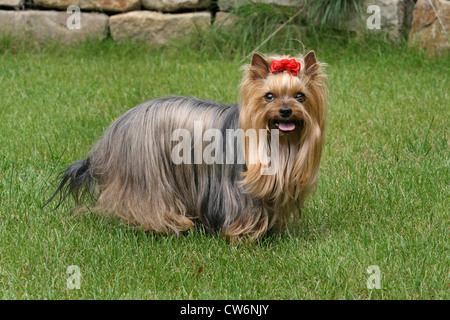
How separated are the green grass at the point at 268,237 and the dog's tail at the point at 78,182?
0.55 ft

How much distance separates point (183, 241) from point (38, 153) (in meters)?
2.02

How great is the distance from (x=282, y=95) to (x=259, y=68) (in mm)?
216

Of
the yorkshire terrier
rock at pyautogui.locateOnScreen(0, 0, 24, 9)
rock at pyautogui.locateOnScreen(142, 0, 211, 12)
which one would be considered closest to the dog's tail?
the yorkshire terrier

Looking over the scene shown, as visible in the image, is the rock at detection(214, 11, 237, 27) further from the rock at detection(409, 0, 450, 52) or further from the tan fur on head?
the tan fur on head

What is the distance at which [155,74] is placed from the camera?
25.6 feet

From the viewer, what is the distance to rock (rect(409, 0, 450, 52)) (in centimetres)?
795

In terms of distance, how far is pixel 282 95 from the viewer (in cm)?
370

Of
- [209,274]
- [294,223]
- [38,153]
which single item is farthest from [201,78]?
[209,274]

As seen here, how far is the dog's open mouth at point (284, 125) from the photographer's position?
3697 millimetres
